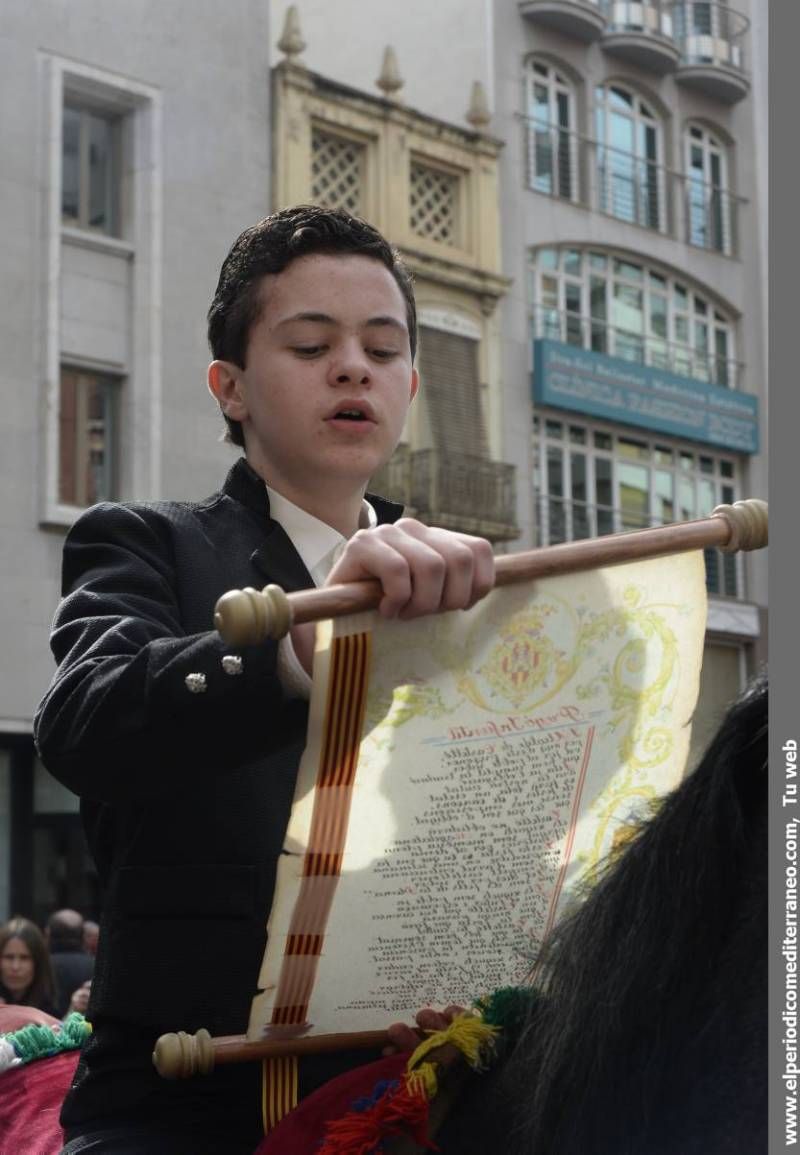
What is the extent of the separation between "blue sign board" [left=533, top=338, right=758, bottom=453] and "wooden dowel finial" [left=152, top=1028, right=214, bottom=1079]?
18933 millimetres

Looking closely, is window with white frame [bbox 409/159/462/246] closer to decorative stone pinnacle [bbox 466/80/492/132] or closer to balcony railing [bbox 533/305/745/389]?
decorative stone pinnacle [bbox 466/80/492/132]

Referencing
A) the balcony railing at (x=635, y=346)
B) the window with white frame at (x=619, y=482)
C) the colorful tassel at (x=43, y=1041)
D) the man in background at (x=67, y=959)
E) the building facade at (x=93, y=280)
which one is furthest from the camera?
the balcony railing at (x=635, y=346)

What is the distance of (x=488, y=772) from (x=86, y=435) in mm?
14653

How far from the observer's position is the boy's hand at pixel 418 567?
1415 millimetres

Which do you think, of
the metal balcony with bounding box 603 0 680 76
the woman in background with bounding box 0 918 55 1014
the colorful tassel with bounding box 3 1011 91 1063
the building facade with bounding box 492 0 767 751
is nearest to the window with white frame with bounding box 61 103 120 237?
the building facade with bounding box 492 0 767 751

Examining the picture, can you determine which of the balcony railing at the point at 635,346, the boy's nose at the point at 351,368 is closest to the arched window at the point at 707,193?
the balcony railing at the point at 635,346

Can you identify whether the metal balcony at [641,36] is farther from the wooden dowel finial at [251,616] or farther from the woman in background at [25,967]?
the wooden dowel finial at [251,616]

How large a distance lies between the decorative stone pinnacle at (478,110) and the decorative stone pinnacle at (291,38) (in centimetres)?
248

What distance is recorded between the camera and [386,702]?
1520mm

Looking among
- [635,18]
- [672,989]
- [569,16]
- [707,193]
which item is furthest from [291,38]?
[672,989]

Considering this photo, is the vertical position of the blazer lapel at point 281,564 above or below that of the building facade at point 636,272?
below

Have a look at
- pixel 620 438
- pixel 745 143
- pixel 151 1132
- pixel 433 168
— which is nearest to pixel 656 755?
pixel 151 1132

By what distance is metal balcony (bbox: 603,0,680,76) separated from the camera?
22719 millimetres

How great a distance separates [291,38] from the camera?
18.0 meters
